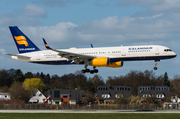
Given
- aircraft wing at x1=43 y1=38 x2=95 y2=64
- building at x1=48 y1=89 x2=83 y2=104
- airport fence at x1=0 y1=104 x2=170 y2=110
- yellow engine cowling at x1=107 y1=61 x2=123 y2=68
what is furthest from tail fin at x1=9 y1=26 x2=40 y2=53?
building at x1=48 y1=89 x2=83 y2=104

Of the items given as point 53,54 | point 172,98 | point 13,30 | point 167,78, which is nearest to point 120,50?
point 53,54

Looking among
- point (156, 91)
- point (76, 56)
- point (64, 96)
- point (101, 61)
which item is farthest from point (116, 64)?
point (156, 91)

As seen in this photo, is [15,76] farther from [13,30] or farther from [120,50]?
[120,50]

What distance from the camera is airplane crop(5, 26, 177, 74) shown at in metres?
55.3

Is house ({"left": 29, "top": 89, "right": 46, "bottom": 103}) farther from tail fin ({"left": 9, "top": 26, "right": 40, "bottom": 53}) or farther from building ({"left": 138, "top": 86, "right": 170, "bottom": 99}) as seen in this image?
tail fin ({"left": 9, "top": 26, "right": 40, "bottom": 53})

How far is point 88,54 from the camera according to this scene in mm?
60250

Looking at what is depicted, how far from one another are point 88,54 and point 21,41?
1761 centimetres

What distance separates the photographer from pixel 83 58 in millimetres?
60031

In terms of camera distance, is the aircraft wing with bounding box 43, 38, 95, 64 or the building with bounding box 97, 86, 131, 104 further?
the building with bounding box 97, 86, 131, 104

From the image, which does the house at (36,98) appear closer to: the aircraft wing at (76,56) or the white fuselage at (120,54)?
the white fuselage at (120,54)

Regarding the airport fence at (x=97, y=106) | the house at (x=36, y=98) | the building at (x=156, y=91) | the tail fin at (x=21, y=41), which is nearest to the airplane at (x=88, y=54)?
the tail fin at (x=21, y=41)

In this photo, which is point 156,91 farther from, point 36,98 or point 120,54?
point 120,54

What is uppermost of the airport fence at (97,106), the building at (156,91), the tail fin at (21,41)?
the tail fin at (21,41)

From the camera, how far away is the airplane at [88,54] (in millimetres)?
55263
